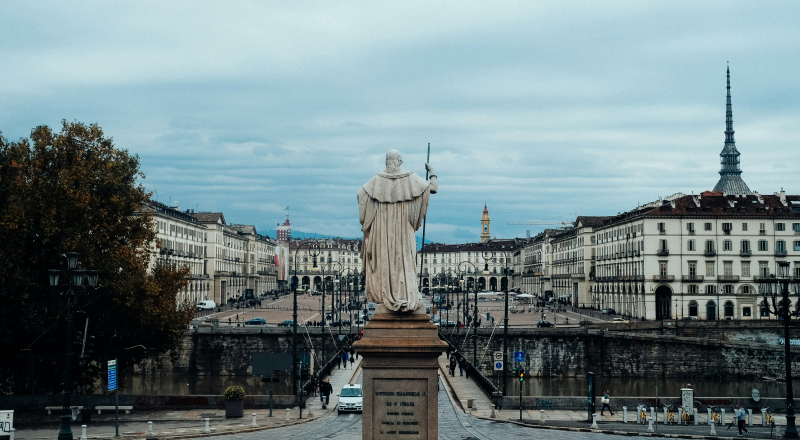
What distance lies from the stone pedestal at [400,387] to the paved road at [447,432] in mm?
18842

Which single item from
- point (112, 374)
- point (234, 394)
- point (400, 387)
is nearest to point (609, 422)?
point (234, 394)

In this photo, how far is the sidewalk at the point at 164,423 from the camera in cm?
3641

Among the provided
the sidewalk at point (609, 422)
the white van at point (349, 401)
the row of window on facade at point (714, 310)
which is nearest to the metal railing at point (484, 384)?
the sidewalk at point (609, 422)

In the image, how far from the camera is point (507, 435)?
36156 mm

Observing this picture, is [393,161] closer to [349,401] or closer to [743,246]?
[349,401]

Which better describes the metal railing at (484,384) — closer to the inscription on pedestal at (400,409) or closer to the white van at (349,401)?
the white van at (349,401)

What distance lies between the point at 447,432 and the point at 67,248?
19.2m

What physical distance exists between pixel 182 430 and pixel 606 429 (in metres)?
18.0

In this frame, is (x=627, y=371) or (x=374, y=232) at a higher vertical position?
(x=374, y=232)

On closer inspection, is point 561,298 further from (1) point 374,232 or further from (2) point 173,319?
(1) point 374,232

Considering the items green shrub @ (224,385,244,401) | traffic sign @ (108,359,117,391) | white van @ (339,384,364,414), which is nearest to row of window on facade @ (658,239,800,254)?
white van @ (339,384,364,414)

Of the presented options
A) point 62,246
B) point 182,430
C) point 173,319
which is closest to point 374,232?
point 182,430

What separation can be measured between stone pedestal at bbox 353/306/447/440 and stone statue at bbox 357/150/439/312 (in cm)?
59

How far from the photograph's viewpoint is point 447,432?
36.6 metres
